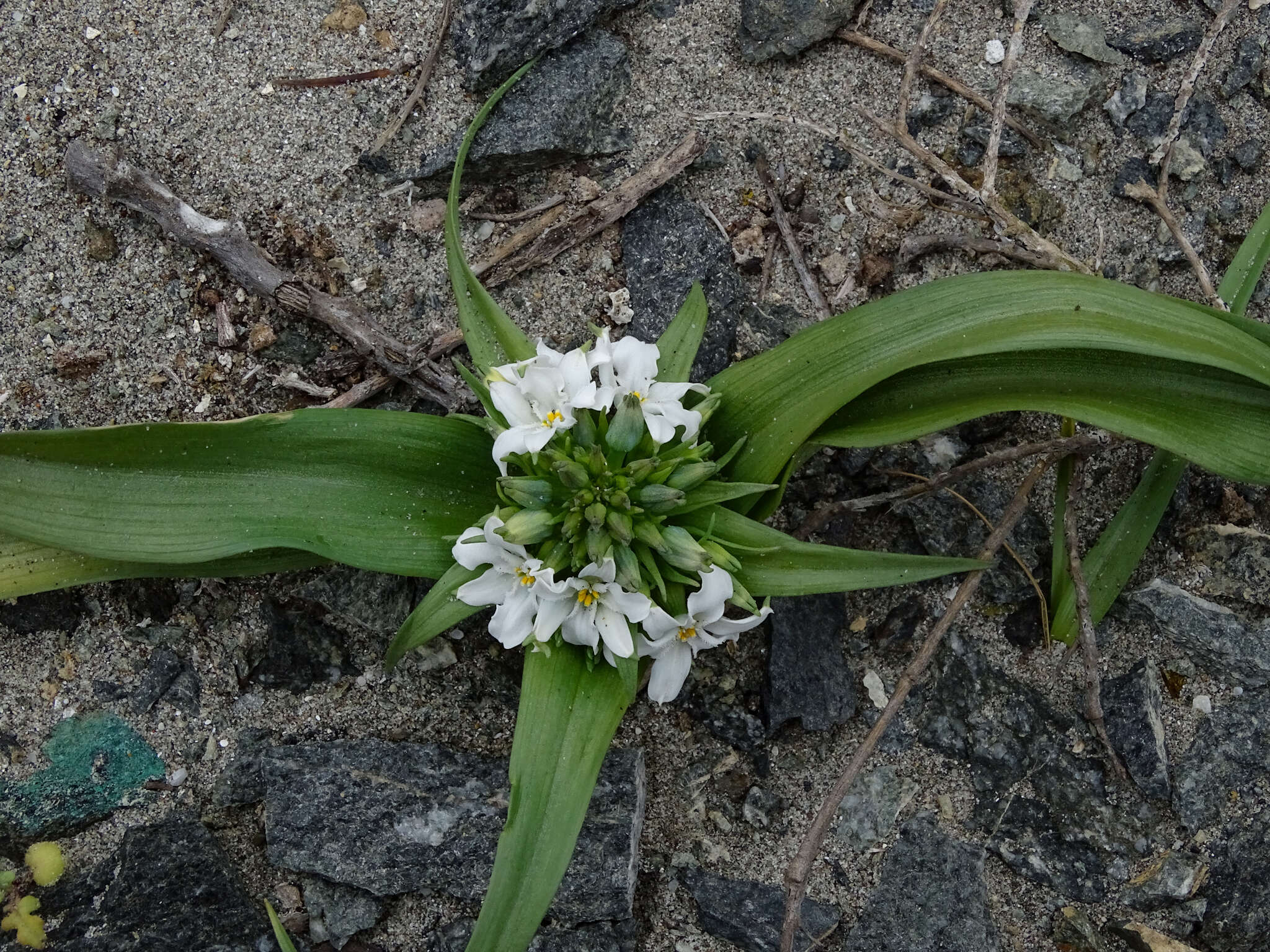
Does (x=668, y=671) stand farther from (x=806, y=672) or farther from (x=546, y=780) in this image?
(x=806, y=672)

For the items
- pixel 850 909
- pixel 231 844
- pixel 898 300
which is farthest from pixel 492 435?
pixel 850 909

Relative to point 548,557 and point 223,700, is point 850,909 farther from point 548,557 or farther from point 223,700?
point 223,700

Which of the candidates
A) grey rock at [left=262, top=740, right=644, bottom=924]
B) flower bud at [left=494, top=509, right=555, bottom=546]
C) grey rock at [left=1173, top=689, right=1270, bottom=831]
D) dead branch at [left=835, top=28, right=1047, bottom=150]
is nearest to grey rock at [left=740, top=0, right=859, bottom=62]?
dead branch at [left=835, top=28, right=1047, bottom=150]

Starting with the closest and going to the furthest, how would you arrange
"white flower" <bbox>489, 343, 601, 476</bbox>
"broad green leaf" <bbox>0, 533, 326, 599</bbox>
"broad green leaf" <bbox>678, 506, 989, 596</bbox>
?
1. "white flower" <bbox>489, 343, 601, 476</bbox>
2. "broad green leaf" <bbox>678, 506, 989, 596</bbox>
3. "broad green leaf" <bbox>0, 533, 326, 599</bbox>

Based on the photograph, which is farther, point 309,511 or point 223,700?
point 223,700

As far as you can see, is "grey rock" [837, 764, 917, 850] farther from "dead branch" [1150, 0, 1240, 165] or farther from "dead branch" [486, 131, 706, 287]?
"dead branch" [1150, 0, 1240, 165]

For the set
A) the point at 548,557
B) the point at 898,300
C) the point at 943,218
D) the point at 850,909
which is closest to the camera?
the point at 548,557

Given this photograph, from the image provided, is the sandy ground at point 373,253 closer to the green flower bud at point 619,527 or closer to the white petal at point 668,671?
the white petal at point 668,671
